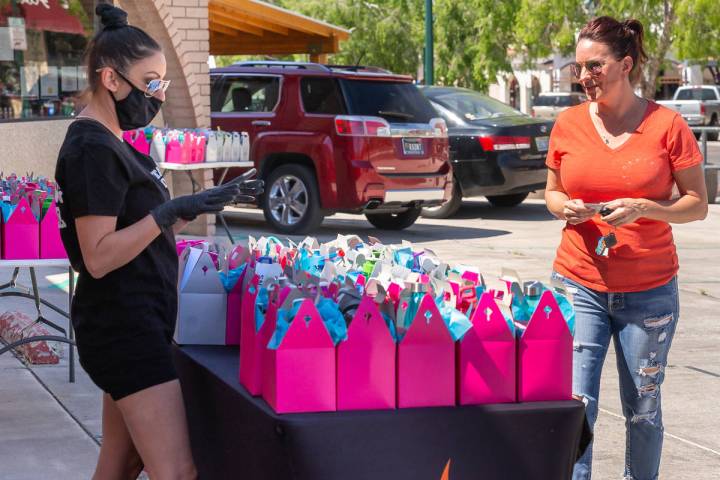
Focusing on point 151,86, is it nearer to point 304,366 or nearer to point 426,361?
point 304,366

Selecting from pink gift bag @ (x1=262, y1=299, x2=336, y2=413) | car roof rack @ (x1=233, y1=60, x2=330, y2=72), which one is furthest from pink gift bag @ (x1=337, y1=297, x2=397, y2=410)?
car roof rack @ (x1=233, y1=60, x2=330, y2=72)

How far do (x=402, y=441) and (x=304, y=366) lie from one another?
0.30 m

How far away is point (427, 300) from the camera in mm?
2900

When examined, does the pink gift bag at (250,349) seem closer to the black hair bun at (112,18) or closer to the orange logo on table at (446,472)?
the orange logo on table at (446,472)

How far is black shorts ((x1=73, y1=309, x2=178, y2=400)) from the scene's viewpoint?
3.05 meters

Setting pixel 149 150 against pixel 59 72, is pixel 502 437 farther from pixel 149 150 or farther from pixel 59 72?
pixel 59 72

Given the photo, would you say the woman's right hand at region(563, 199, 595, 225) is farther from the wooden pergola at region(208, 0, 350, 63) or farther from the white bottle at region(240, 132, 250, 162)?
the wooden pergola at region(208, 0, 350, 63)

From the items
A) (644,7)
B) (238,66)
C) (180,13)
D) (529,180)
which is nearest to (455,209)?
(529,180)

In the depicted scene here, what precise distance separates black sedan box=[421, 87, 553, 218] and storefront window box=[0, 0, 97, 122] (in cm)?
480

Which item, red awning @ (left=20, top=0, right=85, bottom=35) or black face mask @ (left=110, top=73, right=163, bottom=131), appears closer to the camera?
black face mask @ (left=110, top=73, right=163, bottom=131)

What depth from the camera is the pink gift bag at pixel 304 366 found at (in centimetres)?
280

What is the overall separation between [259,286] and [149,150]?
8148 millimetres

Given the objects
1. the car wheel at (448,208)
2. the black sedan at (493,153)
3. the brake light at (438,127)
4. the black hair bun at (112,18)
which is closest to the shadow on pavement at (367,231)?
the car wheel at (448,208)

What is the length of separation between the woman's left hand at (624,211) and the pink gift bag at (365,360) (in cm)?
114
